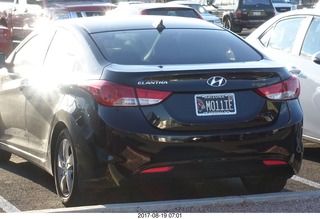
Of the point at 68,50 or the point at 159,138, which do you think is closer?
the point at 159,138

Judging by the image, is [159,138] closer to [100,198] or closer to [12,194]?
[100,198]

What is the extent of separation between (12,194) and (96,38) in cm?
150

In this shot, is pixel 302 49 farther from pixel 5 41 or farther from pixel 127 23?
pixel 5 41

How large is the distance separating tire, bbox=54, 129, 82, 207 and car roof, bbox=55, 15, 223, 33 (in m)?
1.02

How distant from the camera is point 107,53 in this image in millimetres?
6430

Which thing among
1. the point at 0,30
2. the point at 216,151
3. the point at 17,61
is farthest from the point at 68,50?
the point at 0,30

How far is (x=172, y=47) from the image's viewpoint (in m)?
6.66

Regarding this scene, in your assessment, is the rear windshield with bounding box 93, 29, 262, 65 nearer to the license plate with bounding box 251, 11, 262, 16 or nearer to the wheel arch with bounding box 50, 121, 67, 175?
the wheel arch with bounding box 50, 121, 67, 175

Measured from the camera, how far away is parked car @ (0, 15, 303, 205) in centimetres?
585

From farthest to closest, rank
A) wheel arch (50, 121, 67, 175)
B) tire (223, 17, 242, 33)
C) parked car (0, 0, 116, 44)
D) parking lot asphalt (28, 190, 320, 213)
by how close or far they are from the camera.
Result: tire (223, 17, 242, 33)
parked car (0, 0, 116, 44)
wheel arch (50, 121, 67, 175)
parking lot asphalt (28, 190, 320, 213)

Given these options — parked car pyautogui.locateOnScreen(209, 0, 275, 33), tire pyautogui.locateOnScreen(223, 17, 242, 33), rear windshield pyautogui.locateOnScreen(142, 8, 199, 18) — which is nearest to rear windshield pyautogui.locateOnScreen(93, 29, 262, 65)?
rear windshield pyautogui.locateOnScreen(142, 8, 199, 18)

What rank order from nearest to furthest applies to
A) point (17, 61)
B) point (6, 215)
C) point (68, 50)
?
point (6, 215) < point (68, 50) < point (17, 61)

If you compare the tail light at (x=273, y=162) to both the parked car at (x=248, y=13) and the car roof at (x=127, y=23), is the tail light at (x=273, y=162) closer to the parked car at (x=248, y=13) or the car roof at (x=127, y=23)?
the car roof at (x=127, y=23)

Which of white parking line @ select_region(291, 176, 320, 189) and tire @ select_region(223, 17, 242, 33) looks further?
tire @ select_region(223, 17, 242, 33)
